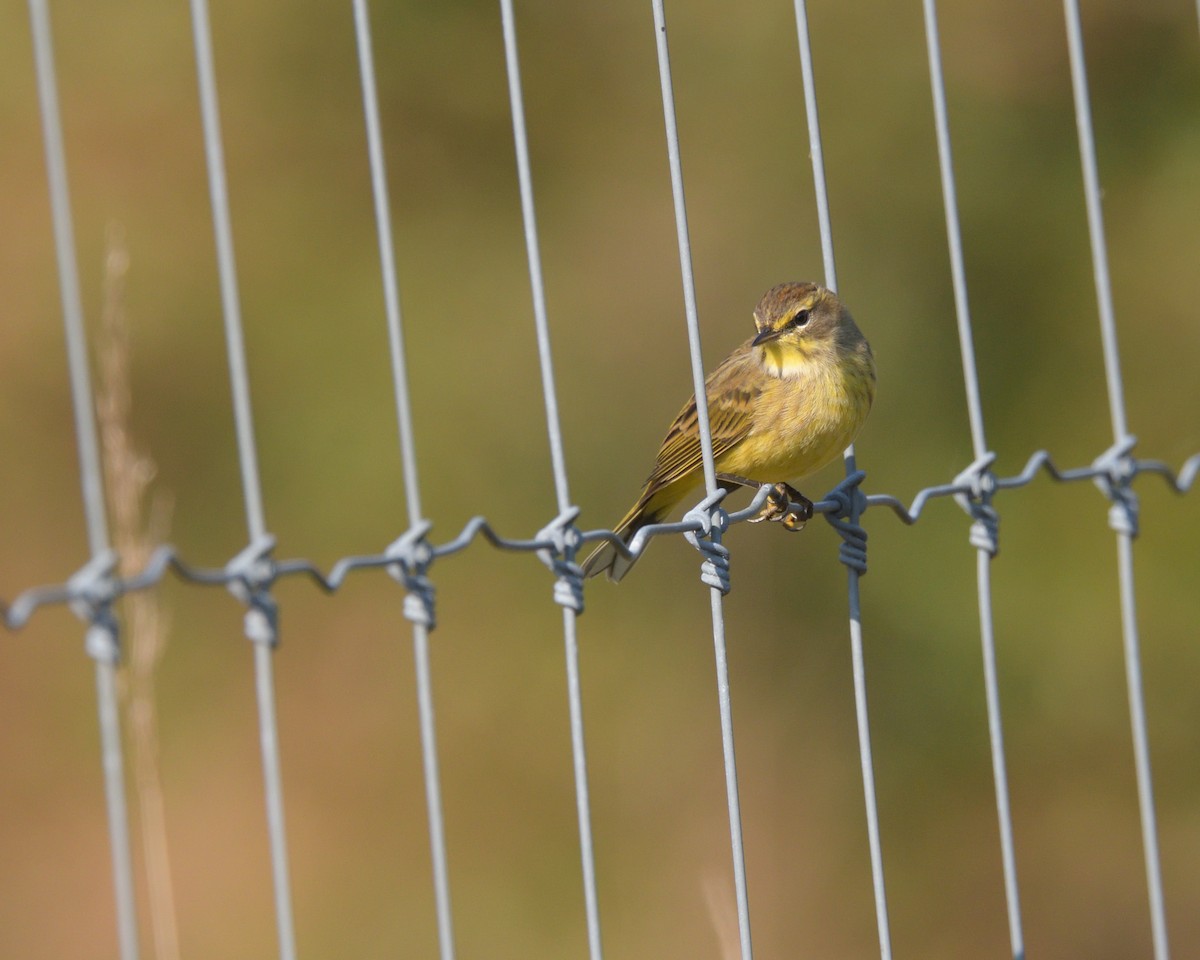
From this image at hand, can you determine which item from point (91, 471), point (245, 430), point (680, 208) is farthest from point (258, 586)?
point (680, 208)

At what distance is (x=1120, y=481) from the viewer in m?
3.20

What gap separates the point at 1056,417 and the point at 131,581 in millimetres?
5714

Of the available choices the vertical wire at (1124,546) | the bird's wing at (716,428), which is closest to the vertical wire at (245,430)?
the vertical wire at (1124,546)

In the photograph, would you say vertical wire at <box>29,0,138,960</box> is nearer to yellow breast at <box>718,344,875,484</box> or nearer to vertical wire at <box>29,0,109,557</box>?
vertical wire at <box>29,0,109,557</box>

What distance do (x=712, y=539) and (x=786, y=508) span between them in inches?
44.4

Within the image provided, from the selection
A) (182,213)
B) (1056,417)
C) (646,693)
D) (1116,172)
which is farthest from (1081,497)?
(182,213)

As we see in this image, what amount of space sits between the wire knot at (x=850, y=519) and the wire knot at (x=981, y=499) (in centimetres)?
22

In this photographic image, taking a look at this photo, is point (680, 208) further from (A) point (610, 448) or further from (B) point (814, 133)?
(A) point (610, 448)

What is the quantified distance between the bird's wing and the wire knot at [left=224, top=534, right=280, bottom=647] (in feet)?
7.53

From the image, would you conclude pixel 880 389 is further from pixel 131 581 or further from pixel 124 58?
pixel 131 581

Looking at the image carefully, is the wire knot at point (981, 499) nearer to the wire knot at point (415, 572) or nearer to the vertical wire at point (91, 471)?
the wire knot at point (415, 572)

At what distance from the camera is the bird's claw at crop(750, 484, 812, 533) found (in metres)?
3.59

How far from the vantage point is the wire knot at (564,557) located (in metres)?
2.31

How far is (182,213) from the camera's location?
665 cm
